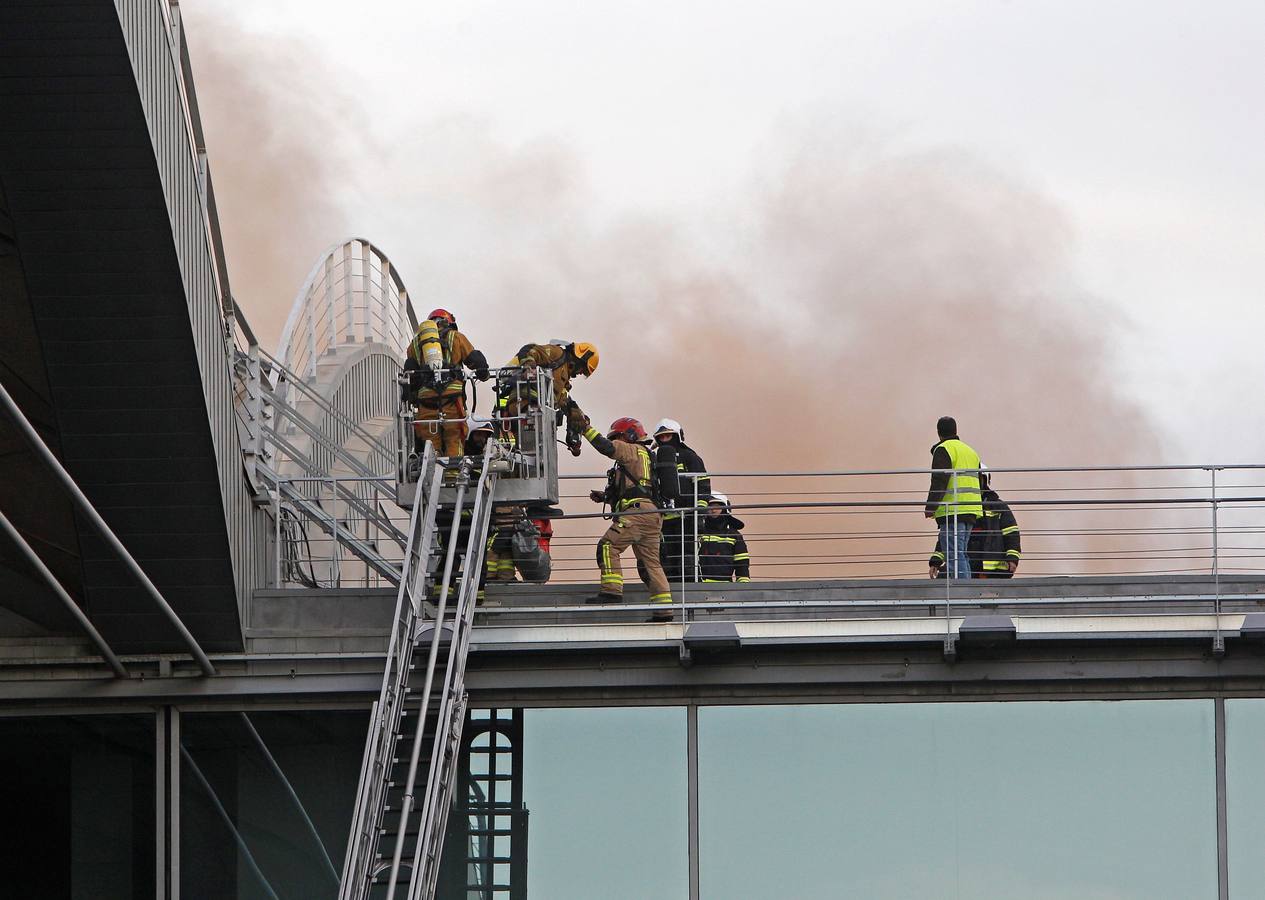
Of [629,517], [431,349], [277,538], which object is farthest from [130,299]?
[629,517]

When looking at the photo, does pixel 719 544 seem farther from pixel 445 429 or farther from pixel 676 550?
pixel 445 429

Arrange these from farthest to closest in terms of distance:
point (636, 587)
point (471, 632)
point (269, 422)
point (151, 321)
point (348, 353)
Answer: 1. point (348, 353)
2. point (269, 422)
3. point (636, 587)
4. point (471, 632)
5. point (151, 321)

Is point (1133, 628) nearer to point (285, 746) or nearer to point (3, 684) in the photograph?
point (285, 746)

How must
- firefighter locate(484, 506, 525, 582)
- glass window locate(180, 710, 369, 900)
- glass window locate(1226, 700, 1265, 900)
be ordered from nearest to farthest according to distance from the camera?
glass window locate(1226, 700, 1265, 900)
glass window locate(180, 710, 369, 900)
firefighter locate(484, 506, 525, 582)

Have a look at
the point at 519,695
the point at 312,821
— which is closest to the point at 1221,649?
the point at 519,695

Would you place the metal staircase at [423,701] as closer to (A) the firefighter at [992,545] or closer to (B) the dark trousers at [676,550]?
(B) the dark trousers at [676,550]

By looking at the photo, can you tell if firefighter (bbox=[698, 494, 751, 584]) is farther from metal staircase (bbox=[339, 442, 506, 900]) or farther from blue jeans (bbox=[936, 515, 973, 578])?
metal staircase (bbox=[339, 442, 506, 900])

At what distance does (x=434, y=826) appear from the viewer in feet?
49.9

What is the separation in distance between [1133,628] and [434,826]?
6198 mm

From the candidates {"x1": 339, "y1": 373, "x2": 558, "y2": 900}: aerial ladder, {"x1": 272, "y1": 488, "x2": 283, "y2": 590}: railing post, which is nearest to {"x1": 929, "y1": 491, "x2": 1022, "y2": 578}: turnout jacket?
{"x1": 339, "y1": 373, "x2": 558, "y2": 900}: aerial ladder

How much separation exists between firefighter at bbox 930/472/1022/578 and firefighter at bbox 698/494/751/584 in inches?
77.4

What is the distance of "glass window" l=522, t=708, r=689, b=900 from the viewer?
1680cm

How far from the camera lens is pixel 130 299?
14711mm

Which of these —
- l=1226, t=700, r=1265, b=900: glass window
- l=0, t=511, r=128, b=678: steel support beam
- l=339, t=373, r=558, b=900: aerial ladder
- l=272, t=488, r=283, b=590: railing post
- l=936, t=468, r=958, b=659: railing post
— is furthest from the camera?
l=272, t=488, r=283, b=590: railing post
